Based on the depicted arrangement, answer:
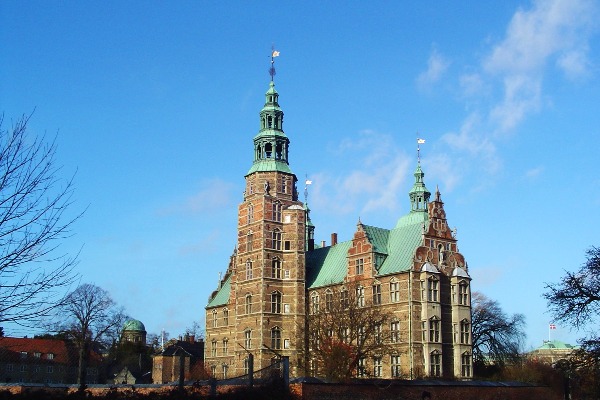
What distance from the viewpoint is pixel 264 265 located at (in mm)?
66812

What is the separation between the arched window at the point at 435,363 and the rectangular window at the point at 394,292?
5177 mm

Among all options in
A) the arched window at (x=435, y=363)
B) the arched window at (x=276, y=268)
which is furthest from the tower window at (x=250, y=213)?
the arched window at (x=435, y=363)

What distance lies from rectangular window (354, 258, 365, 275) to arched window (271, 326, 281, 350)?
29.7 ft

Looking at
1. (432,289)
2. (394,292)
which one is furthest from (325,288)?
(432,289)

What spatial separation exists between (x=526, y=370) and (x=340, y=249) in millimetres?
20163

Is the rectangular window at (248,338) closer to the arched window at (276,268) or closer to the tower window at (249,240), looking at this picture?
the arched window at (276,268)

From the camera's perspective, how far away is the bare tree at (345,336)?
4562cm

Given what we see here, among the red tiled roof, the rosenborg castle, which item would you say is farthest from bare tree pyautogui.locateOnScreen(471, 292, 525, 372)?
the red tiled roof

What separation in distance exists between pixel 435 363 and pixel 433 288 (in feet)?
19.5

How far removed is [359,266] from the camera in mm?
64812

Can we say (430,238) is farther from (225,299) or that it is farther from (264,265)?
(225,299)

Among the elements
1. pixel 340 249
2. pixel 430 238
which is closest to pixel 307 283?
pixel 340 249

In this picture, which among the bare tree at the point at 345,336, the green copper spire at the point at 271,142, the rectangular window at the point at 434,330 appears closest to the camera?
the bare tree at the point at 345,336

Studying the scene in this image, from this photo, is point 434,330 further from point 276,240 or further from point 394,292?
point 276,240
